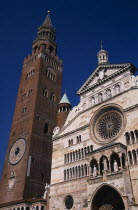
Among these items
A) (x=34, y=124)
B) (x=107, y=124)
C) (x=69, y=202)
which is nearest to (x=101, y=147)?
(x=107, y=124)

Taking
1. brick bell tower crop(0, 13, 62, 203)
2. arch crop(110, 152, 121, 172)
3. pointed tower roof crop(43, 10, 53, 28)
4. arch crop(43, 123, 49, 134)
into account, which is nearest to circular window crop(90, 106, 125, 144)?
arch crop(110, 152, 121, 172)

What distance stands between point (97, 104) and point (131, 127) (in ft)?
23.2

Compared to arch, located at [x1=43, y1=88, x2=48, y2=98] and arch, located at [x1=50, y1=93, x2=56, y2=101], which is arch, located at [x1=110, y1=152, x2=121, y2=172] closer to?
arch, located at [x1=43, y1=88, x2=48, y2=98]

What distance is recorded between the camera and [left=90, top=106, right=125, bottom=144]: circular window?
92.1ft

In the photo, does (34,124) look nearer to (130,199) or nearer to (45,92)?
(45,92)

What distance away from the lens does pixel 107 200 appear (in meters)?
24.7

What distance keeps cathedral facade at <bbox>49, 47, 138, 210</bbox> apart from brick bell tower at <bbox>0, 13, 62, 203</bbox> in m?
5.61

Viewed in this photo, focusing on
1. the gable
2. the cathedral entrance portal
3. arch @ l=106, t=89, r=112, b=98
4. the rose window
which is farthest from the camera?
the gable

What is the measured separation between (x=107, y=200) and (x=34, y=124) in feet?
65.2

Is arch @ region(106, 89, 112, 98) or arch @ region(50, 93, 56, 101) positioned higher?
arch @ region(50, 93, 56, 101)

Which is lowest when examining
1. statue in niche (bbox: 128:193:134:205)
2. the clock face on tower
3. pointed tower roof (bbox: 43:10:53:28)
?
statue in niche (bbox: 128:193:134:205)

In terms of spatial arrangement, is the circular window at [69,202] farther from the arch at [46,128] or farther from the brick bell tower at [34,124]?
the arch at [46,128]

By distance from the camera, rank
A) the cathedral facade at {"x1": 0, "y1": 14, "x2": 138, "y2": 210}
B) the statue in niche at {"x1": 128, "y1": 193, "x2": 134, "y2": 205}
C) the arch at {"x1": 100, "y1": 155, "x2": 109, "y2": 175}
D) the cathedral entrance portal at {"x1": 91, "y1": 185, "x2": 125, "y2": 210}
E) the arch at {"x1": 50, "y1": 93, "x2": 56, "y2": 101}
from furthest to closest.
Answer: the arch at {"x1": 50, "y1": 93, "x2": 56, "y2": 101}
the arch at {"x1": 100, "y1": 155, "x2": 109, "y2": 175}
the cathedral facade at {"x1": 0, "y1": 14, "x2": 138, "y2": 210}
the cathedral entrance portal at {"x1": 91, "y1": 185, "x2": 125, "y2": 210}
the statue in niche at {"x1": 128, "y1": 193, "x2": 134, "y2": 205}

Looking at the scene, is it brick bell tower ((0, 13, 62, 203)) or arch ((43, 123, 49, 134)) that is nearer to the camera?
brick bell tower ((0, 13, 62, 203))
